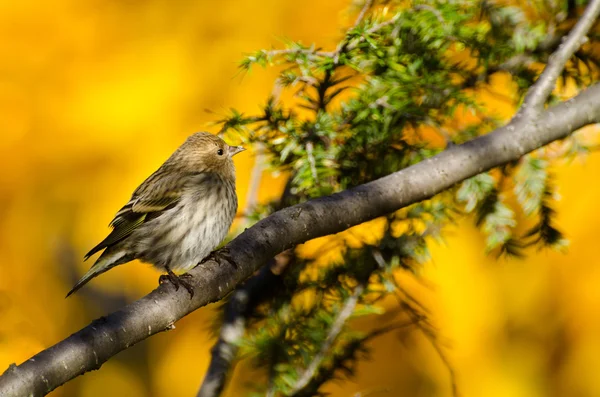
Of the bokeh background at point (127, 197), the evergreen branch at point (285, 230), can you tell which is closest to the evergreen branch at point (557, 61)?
the evergreen branch at point (285, 230)

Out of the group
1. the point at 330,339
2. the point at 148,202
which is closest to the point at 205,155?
the point at 148,202

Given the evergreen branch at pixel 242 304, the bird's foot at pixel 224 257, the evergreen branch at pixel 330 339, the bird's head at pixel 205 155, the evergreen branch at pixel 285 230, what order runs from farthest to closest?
the bird's head at pixel 205 155 → the evergreen branch at pixel 242 304 → the evergreen branch at pixel 330 339 → the bird's foot at pixel 224 257 → the evergreen branch at pixel 285 230

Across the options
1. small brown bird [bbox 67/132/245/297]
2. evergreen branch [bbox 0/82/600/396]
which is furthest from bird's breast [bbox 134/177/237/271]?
evergreen branch [bbox 0/82/600/396]

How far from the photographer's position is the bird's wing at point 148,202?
205 cm

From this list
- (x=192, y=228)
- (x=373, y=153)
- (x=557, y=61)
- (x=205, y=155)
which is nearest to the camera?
(x=373, y=153)

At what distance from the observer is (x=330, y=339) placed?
1630 millimetres

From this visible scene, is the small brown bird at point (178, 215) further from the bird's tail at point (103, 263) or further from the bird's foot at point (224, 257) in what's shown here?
the bird's foot at point (224, 257)

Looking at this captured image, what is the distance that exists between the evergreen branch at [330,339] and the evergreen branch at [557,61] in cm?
58

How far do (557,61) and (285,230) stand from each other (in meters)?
0.82

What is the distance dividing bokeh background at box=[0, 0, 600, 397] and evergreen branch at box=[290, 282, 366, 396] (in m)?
0.63

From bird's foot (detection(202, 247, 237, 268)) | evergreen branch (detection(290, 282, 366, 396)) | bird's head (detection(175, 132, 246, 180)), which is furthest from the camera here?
bird's head (detection(175, 132, 246, 180))

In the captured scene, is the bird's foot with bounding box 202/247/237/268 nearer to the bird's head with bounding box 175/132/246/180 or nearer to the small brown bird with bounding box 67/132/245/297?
the small brown bird with bounding box 67/132/245/297

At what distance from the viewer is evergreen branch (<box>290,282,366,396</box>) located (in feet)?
5.27

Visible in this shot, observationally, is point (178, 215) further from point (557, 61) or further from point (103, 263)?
point (557, 61)
